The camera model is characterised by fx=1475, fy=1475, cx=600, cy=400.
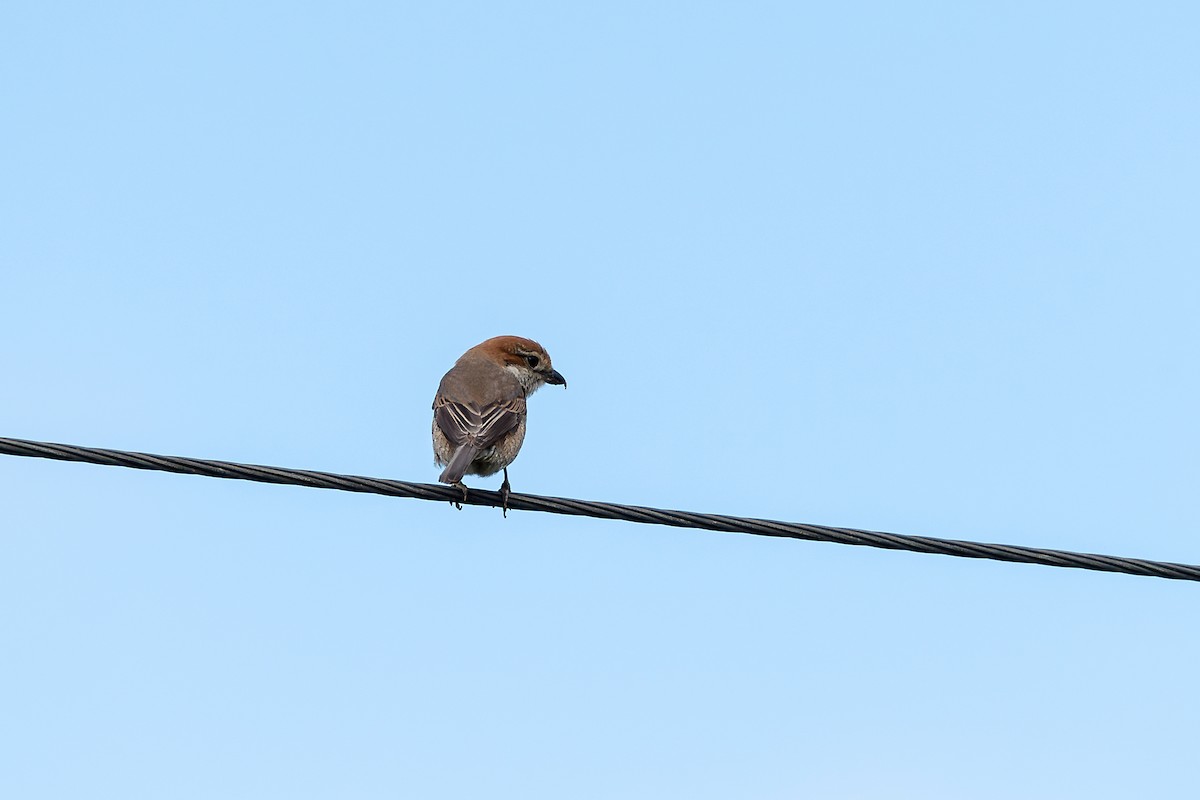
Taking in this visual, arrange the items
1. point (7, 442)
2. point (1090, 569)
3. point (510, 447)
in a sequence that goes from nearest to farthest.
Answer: point (7, 442), point (1090, 569), point (510, 447)

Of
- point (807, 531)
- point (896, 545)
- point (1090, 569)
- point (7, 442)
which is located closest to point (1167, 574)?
point (1090, 569)

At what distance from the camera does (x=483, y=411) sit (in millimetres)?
9703

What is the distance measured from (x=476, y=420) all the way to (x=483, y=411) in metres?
0.16

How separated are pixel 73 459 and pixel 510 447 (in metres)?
4.31

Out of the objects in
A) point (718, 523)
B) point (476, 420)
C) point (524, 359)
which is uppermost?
point (524, 359)

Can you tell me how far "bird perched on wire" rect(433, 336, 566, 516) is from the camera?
934 centimetres

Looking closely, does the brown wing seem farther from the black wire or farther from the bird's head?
the black wire

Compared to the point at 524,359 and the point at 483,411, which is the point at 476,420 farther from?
the point at 524,359

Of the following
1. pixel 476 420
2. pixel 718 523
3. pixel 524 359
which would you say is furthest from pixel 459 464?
pixel 718 523

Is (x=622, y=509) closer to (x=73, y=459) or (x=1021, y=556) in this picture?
(x=1021, y=556)

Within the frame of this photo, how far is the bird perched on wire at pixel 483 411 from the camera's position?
368 inches

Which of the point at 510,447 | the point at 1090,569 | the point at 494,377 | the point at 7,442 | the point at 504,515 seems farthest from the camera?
the point at 494,377

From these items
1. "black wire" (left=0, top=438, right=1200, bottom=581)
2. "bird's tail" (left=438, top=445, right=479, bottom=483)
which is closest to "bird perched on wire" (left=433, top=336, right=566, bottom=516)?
"bird's tail" (left=438, top=445, right=479, bottom=483)

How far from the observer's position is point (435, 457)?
9.91m
